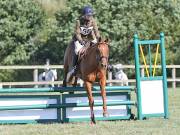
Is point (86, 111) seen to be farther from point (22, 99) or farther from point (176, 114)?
point (176, 114)

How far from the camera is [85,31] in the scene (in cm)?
1308

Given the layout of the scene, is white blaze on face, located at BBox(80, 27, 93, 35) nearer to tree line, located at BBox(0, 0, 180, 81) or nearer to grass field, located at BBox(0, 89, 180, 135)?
grass field, located at BBox(0, 89, 180, 135)

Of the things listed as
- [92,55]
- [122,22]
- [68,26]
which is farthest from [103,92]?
[122,22]

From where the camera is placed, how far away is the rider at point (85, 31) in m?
12.9

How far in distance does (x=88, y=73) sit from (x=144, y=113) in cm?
→ 160

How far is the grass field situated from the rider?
5.79 ft

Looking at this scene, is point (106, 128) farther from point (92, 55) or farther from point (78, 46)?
point (78, 46)

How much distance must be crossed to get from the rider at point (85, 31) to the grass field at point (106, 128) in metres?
1.76

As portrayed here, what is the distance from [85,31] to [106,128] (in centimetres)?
273

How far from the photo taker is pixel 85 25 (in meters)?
13.0

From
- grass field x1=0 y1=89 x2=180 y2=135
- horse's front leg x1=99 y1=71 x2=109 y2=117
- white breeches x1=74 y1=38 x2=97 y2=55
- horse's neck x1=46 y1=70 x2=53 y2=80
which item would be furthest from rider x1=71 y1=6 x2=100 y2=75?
horse's neck x1=46 y1=70 x2=53 y2=80

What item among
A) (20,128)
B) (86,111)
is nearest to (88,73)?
(86,111)

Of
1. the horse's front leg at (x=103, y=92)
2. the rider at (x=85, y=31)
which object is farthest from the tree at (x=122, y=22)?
the horse's front leg at (x=103, y=92)

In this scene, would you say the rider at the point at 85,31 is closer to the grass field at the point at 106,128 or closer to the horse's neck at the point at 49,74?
the grass field at the point at 106,128
